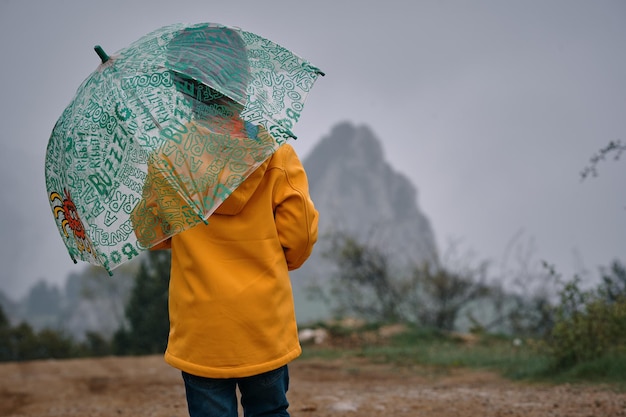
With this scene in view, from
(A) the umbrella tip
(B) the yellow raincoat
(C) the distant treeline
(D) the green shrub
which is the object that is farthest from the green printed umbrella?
(C) the distant treeline

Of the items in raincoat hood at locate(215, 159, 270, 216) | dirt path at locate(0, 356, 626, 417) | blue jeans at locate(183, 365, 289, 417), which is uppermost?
raincoat hood at locate(215, 159, 270, 216)

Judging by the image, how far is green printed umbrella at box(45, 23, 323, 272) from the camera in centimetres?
214

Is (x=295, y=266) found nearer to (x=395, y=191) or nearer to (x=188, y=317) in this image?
(x=188, y=317)

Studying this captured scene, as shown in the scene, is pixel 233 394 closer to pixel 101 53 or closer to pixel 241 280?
pixel 241 280

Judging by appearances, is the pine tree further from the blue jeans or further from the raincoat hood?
the raincoat hood

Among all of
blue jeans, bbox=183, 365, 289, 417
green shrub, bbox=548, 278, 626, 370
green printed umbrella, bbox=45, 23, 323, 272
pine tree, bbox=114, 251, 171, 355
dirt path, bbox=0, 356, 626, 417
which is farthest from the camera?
pine tree, bbox=114, 251, 171, 355

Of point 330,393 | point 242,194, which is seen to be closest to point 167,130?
point 242,194

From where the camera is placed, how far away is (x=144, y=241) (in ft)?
7.38

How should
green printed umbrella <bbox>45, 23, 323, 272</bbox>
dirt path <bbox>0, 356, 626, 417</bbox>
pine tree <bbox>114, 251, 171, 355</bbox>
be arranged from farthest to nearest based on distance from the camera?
pine tree <bbox>114, 251, 171, 355</bbox> < dirt path <bbox>0, 356, 626, 417</bbox> < green printed umbrella <bbox>45, 23, 323, 272</bbox>

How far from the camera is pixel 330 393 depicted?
5.06 metres

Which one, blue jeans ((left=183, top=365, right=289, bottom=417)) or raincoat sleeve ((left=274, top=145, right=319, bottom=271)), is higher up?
raincoat sleeve ((left=274, top=145, right=319, bottom=271))

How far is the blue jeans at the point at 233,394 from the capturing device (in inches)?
88.4

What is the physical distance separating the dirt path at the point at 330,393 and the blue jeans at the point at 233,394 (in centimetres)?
196

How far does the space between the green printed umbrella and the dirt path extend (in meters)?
2.31
